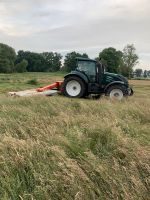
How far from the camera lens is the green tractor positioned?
54.9ft

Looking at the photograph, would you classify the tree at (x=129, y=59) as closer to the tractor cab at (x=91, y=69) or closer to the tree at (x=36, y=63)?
the tree at (x=36, y=63)

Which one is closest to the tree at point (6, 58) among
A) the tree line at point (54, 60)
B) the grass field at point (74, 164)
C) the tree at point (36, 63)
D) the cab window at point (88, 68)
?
the tree line at point (54, 60)

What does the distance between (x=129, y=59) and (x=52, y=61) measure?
1401 inches

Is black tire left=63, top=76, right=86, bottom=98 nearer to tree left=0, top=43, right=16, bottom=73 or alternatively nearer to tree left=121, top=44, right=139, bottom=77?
tree left=121, top=44, right=139, bottom=77

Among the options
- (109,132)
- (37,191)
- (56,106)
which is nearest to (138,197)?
(37,191)

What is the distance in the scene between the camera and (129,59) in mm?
81312

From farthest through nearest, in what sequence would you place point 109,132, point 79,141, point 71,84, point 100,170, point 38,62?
point 38,62 < point 71,84 < point 109,132 < point 79,141 < point 100,170

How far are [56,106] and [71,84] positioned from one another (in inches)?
262

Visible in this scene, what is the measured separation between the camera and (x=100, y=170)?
4512mm

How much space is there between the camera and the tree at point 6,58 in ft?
304

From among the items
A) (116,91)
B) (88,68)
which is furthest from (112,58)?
(116,91)

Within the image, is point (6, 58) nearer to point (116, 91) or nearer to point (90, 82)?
point (90, 82)

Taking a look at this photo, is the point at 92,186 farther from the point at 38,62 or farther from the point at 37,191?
the point at 38,62

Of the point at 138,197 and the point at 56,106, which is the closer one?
the point at 138,197
